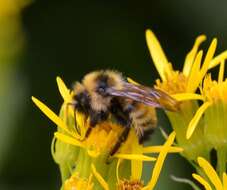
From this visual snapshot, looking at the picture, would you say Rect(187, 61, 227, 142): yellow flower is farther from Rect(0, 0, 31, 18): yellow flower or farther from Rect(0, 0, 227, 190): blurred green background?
Rect(0, 0, 31, 18): yellow flower

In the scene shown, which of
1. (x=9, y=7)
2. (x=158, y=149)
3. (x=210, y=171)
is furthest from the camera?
(x=9, y=7)

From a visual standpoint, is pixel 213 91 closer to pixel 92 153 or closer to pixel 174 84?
pixel 174 84

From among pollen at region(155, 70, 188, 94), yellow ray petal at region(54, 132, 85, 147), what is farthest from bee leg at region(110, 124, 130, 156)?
pollen at region(155, 70, 188, 94)

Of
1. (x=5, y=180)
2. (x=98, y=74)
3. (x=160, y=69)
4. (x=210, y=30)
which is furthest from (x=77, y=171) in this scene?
(x=210, y=30)

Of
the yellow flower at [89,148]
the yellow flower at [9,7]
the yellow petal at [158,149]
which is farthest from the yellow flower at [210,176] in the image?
the yellow flower at [9,7]

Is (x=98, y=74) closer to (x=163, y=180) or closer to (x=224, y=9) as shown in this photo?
(x=163, y=180)

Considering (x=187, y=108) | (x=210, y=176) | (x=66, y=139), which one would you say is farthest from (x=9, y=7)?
(x=210, y=176)

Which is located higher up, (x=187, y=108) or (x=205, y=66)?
(x=205, y=66)
